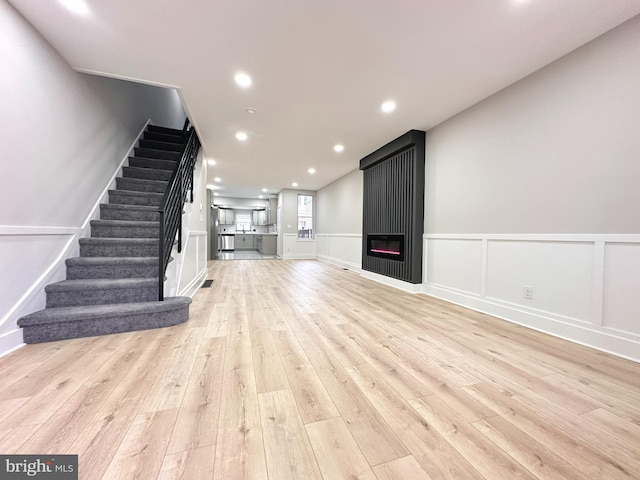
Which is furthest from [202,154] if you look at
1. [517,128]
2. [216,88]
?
[517,128]

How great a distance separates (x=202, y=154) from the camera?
14.9ft

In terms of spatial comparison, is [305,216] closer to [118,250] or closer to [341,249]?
[341,249]

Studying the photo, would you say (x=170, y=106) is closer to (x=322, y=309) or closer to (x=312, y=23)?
(x=312, y=23)

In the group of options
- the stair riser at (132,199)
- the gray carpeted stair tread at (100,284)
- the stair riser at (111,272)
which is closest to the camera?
the gray carpeted stair tread at (100,284)

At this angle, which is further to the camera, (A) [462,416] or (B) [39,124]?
(B) [39,124]

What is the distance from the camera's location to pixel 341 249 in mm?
7035

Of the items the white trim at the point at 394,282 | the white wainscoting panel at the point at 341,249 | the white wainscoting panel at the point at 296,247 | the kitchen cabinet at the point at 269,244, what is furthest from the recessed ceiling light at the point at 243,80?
the kitchen cabinet at the point at 269,244

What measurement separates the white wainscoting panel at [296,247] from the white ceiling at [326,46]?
5674 millimetres

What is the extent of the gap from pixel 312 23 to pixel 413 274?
335 centimetres

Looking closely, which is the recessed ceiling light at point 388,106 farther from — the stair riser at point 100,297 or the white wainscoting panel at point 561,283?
the stair riser at point 100,297

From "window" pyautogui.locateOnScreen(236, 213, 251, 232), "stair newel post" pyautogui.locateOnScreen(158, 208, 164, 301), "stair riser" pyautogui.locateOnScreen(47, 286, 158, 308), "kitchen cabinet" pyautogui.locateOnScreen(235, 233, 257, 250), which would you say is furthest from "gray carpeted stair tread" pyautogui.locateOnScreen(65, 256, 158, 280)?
"window" pyautogui.locateOnScreen(236, 213, 251, 232)

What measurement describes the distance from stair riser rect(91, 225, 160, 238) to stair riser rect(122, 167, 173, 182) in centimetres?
116

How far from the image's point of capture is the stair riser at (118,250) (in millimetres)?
2639

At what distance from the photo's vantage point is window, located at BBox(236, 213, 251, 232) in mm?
13383
